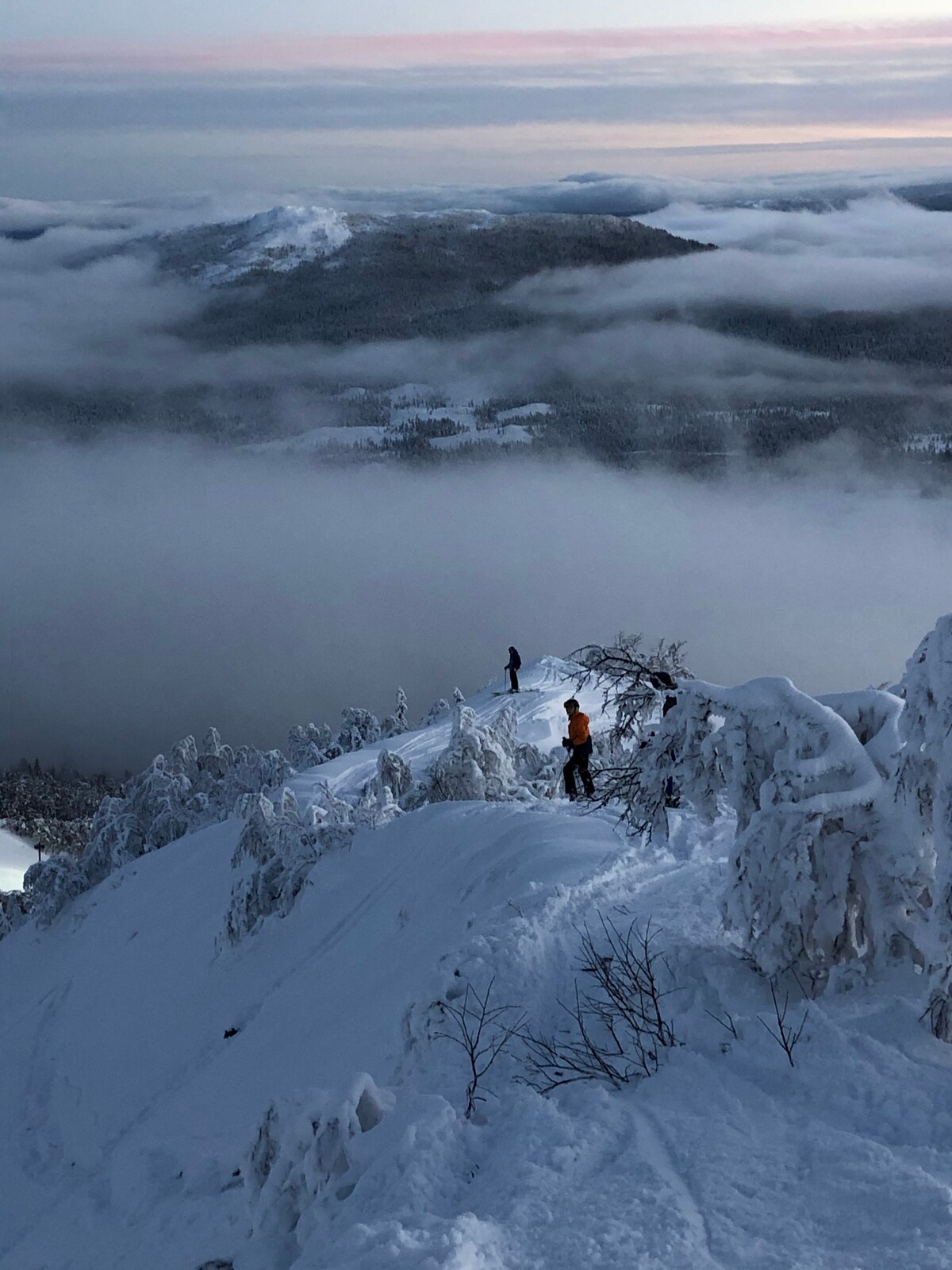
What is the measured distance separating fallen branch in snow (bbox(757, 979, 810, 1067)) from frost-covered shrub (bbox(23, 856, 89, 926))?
23.5 m

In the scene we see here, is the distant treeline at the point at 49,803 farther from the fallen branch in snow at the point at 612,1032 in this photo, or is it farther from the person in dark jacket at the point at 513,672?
the fallen branch in snow at the point at 612,1032

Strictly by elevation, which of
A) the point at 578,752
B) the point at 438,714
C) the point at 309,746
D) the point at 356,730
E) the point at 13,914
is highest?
the point at 578,752

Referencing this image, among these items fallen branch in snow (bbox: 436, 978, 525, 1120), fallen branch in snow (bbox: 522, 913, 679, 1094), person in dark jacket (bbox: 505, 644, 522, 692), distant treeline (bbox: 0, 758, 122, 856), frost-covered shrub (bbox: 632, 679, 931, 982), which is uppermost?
frost-covered shrub (bbox: 632, 679, 931, 982)

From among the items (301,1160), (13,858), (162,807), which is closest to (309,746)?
(162,807)

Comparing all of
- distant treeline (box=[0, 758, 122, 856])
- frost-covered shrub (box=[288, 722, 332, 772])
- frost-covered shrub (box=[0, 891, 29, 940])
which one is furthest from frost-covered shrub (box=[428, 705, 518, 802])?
distant treeline (box=[0, 758, 122, 856])

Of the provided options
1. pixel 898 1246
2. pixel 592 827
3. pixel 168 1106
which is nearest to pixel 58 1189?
pixel 168 1106

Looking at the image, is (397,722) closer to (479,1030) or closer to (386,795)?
(386,795)

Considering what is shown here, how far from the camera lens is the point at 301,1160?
6.98m

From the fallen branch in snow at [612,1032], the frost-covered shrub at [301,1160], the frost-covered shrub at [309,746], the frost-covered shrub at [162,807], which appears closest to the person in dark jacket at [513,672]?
the frost-covered shrub at [162,807]

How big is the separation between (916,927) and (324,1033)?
20.2 ft

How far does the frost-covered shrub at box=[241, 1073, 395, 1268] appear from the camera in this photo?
22.1 feet

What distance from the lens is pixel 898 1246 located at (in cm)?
536

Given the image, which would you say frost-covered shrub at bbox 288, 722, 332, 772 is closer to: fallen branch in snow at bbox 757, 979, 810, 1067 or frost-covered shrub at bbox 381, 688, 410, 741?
frost-covered shrub at bbox 381, 688, 410, 741

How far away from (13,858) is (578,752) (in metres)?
100
